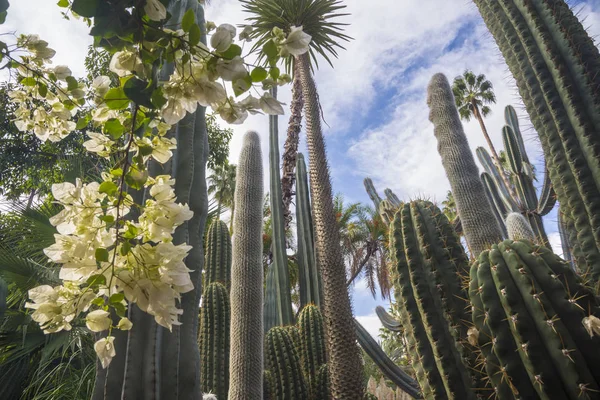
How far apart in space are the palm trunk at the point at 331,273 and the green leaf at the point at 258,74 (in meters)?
3.57

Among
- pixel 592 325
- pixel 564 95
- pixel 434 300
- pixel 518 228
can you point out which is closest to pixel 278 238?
pixel 518 228

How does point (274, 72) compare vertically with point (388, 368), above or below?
above

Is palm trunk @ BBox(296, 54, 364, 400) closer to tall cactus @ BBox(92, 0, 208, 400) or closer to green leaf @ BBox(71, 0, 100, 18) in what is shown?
tall cactus @ BBox(92, 0, 208, 400)

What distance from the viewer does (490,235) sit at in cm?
354

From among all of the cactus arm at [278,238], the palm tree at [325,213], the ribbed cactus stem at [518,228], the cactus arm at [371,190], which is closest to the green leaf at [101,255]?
the palm tree at [325,213]

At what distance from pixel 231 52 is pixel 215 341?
3619 mm

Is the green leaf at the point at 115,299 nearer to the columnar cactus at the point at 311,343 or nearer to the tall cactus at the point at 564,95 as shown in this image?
the tall cactus at the point at 564,95

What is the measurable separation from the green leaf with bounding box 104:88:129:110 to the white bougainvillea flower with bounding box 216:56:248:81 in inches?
5.6

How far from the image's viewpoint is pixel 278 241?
5320mm

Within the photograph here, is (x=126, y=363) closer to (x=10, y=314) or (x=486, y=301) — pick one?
(x=486, y=301)

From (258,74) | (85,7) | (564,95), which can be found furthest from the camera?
(564,95)

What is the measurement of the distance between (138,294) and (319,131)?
4686 mm

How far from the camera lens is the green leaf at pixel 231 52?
1.72 ft

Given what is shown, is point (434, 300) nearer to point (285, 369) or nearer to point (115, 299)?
point (115, 299)
